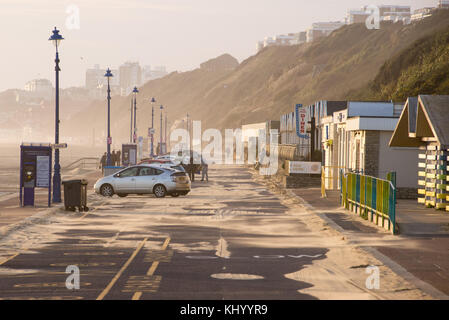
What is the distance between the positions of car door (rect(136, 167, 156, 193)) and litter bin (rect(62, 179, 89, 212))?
683 centimetres

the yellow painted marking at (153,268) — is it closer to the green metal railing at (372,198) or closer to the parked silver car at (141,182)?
the green metal railing at (372,198)

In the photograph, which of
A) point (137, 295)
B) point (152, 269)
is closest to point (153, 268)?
point (152, 269)

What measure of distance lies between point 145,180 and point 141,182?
8.1 inches

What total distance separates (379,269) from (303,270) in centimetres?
156

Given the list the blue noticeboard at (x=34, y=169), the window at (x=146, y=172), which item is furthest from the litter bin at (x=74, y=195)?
the window at (x=146, y=172)

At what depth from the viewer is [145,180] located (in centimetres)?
3475

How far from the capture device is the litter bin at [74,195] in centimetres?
2759

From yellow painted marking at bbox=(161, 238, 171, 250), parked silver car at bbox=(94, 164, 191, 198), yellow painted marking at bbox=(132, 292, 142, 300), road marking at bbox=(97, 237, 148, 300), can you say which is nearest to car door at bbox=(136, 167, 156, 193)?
parked silver car at bbox=(94, 164, 191, 198)

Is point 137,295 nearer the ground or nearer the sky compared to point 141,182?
nearer the ground

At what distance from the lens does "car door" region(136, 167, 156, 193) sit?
3469 cm

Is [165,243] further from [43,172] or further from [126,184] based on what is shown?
[126,184]
